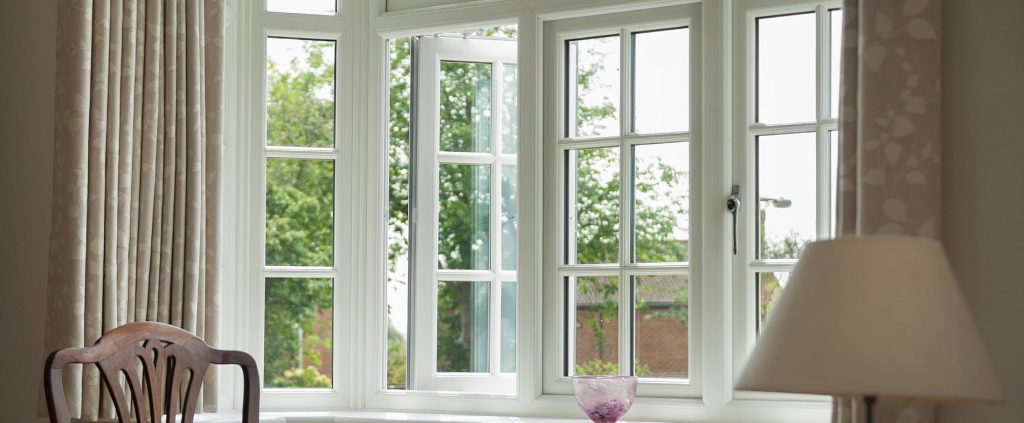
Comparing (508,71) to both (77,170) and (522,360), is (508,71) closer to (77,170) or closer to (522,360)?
(522,360)

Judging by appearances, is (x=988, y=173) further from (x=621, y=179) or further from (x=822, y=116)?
(x=621, y=179)

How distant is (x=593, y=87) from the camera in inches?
140

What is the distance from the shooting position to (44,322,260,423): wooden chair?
8.05 ft

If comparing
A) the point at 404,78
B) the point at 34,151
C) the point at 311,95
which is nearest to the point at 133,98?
the point at 34,151

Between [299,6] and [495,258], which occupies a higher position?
[299,6]

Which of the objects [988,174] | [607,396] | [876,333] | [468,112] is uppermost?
[468,112]

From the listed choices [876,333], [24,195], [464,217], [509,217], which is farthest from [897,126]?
[24,195]

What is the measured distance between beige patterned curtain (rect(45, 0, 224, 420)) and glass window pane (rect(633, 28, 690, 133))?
4.45 ft

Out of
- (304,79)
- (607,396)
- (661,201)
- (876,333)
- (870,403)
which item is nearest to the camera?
(876,333)

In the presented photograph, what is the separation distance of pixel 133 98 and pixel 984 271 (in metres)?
2.46

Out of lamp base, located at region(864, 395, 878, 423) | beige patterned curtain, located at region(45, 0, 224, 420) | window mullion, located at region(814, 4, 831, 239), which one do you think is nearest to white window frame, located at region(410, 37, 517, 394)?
beige patterned curtain, located at region(45, 0, 224, 420)

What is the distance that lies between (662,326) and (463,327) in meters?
0.81

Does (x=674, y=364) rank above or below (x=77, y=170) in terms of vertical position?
below

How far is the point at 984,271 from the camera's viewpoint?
2666 millimetres
